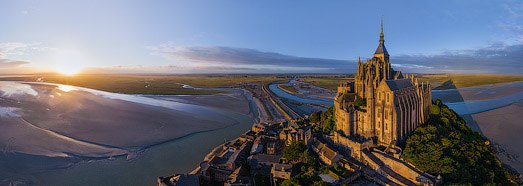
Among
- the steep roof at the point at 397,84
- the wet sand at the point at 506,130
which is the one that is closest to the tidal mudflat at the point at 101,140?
the steep roof at the point at 397,84

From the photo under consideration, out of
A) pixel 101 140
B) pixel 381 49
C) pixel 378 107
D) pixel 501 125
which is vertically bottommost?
pixel 501 125

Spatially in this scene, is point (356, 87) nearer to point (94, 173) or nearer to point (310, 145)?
point (310, 145)

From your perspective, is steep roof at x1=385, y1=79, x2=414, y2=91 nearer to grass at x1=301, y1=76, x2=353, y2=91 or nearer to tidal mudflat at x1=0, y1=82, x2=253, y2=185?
tidal mudflat at x1=0, y1=82, x2=253, y2=185

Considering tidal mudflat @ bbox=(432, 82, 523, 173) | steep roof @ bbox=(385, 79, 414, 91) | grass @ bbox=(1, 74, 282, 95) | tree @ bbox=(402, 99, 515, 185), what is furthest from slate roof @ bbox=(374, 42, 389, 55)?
grass @ bbox=(1, 74, 282, 95)

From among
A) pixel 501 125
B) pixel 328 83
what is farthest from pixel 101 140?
pixel 328 83

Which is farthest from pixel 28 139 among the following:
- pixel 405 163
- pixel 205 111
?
pixel 405 163

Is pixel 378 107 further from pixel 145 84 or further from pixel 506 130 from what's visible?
pixel 145 84

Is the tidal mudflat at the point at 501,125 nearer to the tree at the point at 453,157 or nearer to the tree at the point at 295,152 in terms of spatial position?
the tree at the point at 453,157
